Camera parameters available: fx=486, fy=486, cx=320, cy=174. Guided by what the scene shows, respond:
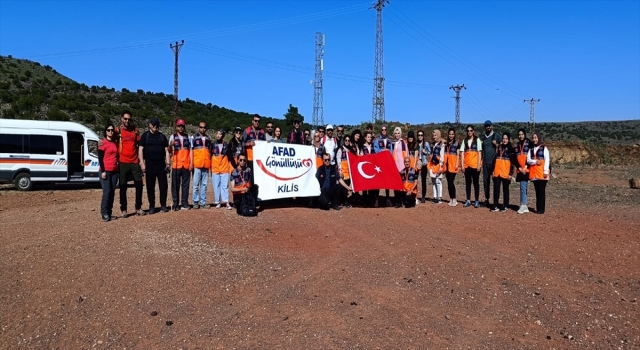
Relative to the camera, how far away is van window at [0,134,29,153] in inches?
711

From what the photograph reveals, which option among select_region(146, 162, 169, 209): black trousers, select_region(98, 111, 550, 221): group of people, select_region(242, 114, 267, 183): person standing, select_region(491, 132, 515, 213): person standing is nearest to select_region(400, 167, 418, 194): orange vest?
select_region(98, 111, 550, 221): group of people

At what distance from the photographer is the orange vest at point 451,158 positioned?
517 inches

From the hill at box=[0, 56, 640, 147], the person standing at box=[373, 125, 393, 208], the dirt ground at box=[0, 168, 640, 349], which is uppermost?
the hill at box=[0, 56, 640, 147]

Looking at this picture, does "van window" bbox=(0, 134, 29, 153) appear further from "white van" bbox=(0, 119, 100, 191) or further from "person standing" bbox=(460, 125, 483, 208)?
"person standing" bbox=(460, 125, 483, 208)

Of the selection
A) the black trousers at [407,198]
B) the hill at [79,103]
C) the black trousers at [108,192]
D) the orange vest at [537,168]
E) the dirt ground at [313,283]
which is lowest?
the dirt ground at [313,283]

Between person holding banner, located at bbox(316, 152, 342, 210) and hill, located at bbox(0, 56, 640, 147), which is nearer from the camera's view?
person holding banner, located at bbox(316, 152, 342, 210)

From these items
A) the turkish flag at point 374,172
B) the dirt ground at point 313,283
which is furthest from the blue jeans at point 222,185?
the turkish flag at point 374,172

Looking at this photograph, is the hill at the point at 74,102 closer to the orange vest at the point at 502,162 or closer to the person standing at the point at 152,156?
the person standing at the point at 152,156

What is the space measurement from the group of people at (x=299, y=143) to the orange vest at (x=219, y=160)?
24 millimetres

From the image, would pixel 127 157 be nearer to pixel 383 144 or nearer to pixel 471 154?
pixel 383 144

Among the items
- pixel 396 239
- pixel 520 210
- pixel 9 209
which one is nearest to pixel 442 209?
pixel 520 210

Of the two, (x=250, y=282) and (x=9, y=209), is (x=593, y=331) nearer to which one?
(x=250, y=282)

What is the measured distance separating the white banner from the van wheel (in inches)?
473

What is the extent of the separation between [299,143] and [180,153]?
3324mm
